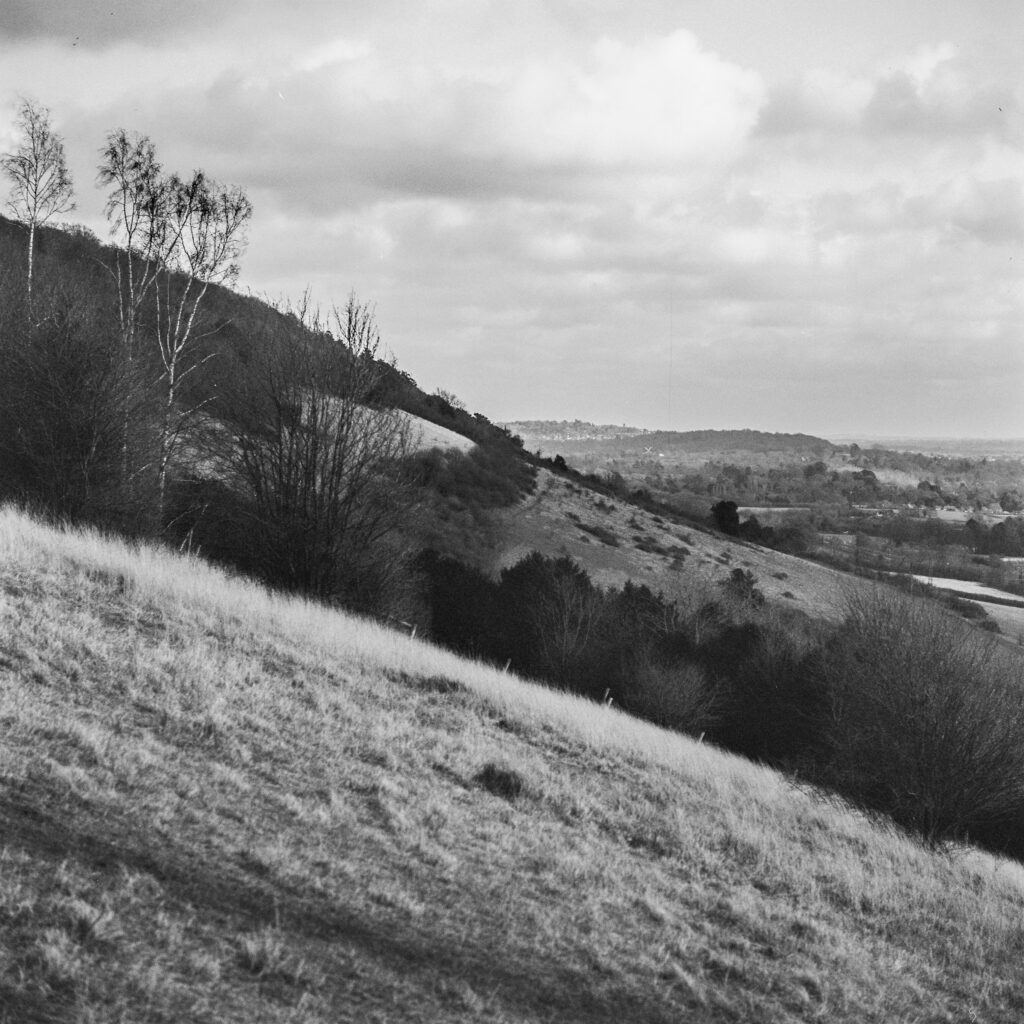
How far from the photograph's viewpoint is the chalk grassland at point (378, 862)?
16.2 ft

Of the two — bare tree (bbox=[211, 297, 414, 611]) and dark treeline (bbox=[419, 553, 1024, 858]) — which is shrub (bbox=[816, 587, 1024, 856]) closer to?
dark treeline (bbox=[419, 553, 1024, 858])

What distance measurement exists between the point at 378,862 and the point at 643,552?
54009 mm

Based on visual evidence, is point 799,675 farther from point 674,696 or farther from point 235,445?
point 235,445

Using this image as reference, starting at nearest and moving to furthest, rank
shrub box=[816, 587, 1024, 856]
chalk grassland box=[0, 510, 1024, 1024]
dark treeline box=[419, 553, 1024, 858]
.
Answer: chalk grassland box=[0, 510, 1024, 1024]
shrub box=[816, 587, 1024, 856]
dark treeline box=[419, 553, 1024, 858]

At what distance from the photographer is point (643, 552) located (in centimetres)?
6003

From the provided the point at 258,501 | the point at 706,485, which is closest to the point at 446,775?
the point at 258,501

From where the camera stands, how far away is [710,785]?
12.5m

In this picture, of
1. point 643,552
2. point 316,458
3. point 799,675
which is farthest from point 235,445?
point 643,552

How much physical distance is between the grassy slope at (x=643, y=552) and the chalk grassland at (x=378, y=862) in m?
39.5

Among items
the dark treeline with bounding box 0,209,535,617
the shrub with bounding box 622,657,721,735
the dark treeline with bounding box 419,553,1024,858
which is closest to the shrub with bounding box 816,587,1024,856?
the dark treeline with bounding box 419,553,1024,858

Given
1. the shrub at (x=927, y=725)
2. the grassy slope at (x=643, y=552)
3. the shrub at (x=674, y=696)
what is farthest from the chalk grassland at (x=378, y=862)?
the grassy slope at (x=643, y=552)

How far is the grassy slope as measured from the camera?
55219mm

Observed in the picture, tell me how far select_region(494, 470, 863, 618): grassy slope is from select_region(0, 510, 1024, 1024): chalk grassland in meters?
39.5

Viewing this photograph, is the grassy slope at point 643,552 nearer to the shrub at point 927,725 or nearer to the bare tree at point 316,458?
the shrub at point 927,725
